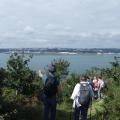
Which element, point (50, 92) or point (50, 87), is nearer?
point (50, 87)

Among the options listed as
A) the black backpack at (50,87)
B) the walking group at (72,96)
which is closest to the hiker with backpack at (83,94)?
the walking group at (72,96)

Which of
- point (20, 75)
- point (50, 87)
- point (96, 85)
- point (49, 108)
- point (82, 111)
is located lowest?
point (96, 85)

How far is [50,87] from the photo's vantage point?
13367 millimetres

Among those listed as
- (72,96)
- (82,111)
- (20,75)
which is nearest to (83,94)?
(72,96)

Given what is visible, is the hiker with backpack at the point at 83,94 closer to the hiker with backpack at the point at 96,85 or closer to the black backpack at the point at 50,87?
the black backpack at the point at 50,87

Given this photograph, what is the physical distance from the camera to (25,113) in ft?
49.3

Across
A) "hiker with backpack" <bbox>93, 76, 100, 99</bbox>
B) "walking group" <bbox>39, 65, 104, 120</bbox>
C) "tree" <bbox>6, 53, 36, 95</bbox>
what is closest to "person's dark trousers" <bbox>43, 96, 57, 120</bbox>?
"walking group" <bbox>39, 65, 104, 120</bbox>

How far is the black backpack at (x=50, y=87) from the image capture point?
13.3 m

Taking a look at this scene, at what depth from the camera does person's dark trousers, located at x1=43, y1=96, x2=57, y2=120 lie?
536 inches

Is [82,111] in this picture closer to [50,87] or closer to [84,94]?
[84,94]

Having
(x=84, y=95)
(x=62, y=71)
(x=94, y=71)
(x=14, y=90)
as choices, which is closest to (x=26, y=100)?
(x=14, y=90)

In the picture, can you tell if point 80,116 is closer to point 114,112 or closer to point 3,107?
point 114,112

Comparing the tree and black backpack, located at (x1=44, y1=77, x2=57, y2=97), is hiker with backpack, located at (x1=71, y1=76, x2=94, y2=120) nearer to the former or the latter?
black backpack, located at (x1=44, y1=77, x2=57, y2=97)

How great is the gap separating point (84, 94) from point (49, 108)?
1.11 metres
